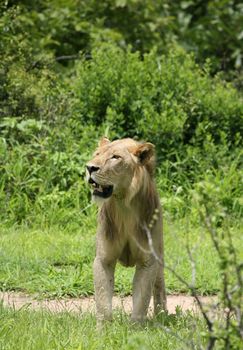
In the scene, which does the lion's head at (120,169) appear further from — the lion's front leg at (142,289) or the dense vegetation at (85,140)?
the dense vegetation at (85,140)

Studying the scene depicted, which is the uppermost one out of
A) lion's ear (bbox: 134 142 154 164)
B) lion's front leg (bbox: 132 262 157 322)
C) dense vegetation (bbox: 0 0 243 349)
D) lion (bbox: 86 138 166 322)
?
lion's ear (bbox: 134 142 154 164)

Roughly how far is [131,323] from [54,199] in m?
4.00

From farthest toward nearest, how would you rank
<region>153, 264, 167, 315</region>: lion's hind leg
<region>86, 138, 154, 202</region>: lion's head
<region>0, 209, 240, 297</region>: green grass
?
<region>0, 209, 240, 297</region>: green grass → <region>153, 264, 167, 315</region>: lion's hind leg → <region>86, 138, 154, 202</region>: lion's head

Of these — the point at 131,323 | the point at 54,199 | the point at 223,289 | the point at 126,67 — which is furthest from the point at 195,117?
the point at 223,289

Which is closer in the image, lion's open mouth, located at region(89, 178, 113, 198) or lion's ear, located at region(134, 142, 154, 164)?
lion's open mouth, located at region(89, 178, 113, 198)

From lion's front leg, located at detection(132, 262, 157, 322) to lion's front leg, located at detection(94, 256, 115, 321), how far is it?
154mm

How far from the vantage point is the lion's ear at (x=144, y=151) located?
5430mm

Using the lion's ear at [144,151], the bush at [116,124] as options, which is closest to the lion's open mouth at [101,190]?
the lion's ear at [144,151]

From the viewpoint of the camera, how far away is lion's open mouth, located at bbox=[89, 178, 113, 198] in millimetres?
5203

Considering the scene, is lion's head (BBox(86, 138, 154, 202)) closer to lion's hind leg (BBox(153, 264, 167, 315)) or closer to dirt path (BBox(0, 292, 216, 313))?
lion's hind leg (BBox(153, 264, 167, 315))

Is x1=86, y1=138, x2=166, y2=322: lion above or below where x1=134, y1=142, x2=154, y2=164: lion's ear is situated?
below

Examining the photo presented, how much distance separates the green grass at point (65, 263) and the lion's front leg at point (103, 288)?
1196 mm

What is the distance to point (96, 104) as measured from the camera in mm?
10273

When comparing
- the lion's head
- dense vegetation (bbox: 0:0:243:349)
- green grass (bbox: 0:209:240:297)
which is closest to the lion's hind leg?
green grass (bbox: 0:209:240:297)
